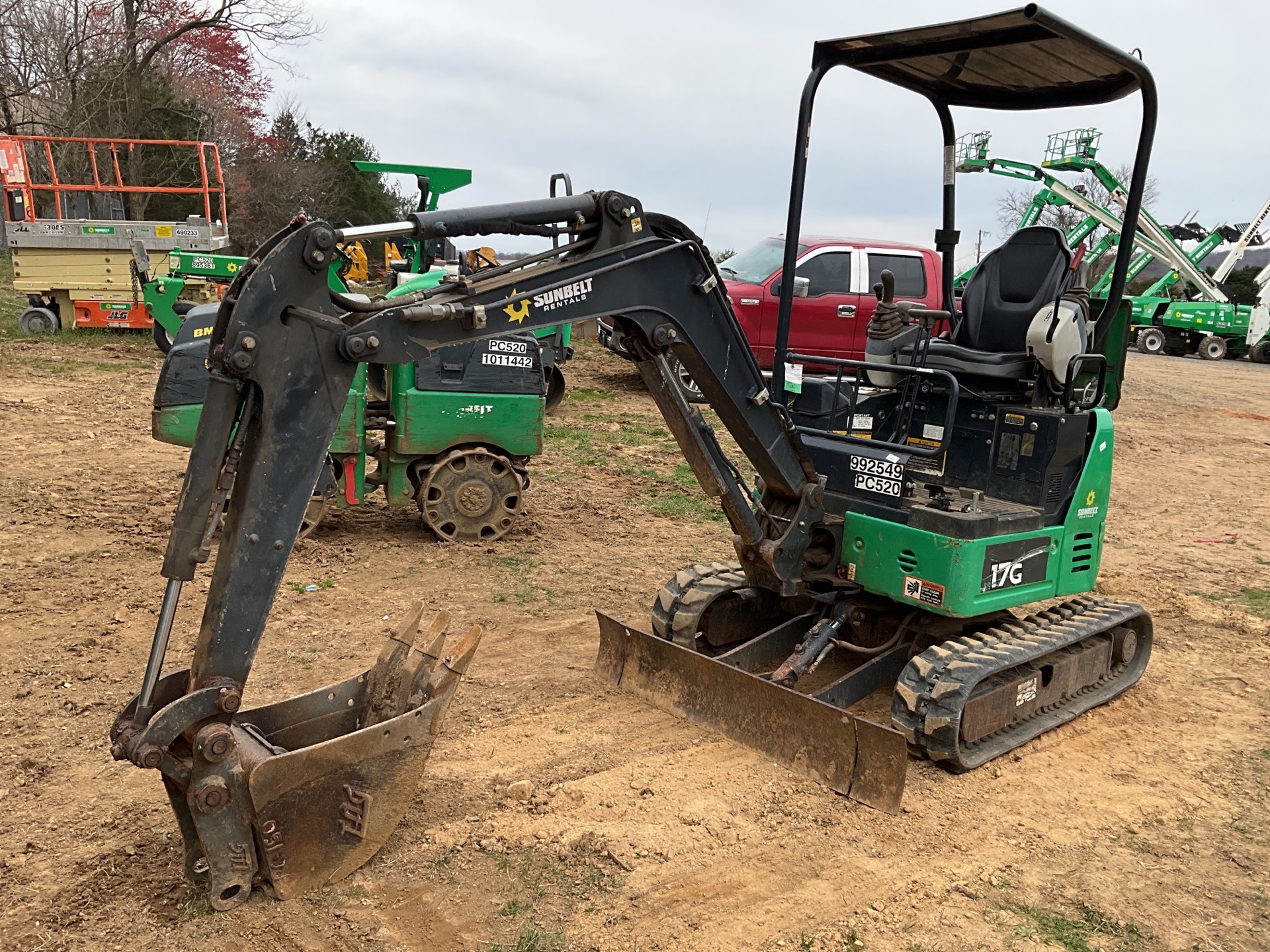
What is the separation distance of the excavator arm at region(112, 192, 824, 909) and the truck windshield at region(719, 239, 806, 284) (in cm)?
977

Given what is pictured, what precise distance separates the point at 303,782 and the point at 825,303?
11.1 meters

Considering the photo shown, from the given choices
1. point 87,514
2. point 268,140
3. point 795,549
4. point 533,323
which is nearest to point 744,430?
point 795,549

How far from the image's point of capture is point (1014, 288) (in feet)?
19.4

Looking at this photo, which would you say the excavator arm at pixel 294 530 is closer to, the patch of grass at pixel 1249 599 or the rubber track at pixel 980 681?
the rubber track at pixel 980 681

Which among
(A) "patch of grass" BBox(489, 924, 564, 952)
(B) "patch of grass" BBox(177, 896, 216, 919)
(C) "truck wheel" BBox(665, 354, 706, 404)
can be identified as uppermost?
(C) "truck wheel" BBox(665, 354, 706, 404)

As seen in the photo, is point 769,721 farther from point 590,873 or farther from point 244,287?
point 244,287

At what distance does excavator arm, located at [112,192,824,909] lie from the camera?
3408mm

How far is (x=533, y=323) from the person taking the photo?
4051mm

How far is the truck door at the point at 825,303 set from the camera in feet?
44.6

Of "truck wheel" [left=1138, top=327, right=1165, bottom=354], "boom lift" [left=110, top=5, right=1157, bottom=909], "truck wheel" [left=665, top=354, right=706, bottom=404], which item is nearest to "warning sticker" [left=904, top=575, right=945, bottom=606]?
"boom lift" [left=110, top=5, right=1157, bottom=909]

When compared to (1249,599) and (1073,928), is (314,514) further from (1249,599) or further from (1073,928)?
(1249,599)

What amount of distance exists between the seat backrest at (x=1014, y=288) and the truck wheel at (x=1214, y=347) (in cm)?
2753

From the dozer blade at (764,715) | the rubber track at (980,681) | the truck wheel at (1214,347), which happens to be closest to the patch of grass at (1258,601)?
the rubber track at (980,681)

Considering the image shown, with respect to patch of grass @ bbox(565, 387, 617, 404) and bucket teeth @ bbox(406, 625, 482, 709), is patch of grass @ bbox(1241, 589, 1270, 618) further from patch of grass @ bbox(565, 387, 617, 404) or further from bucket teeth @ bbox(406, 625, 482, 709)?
patch of grass @ bbox(565, 387, 617, 404)
